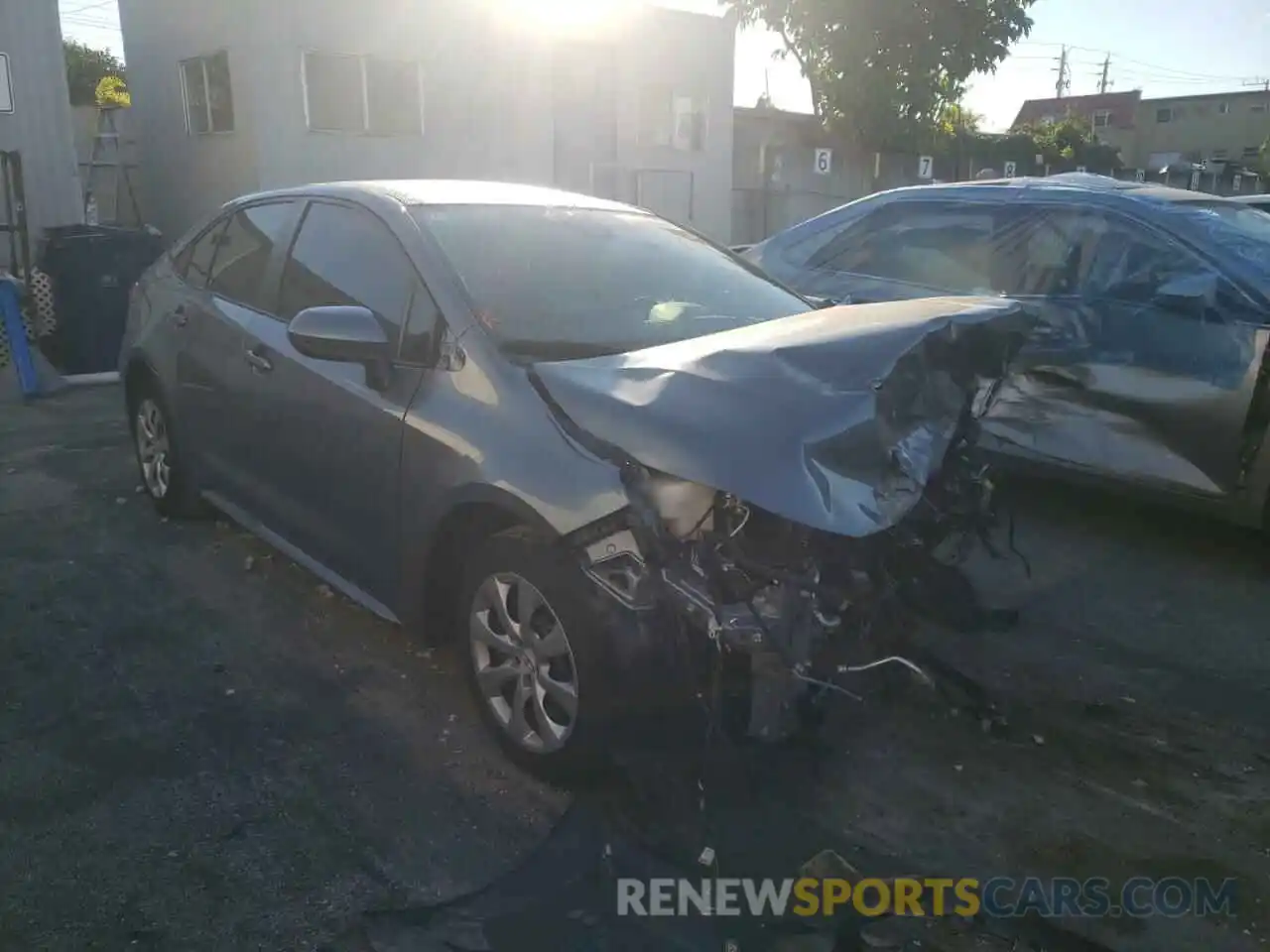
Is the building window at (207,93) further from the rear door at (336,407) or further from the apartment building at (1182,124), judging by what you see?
the apartment building at (1182,124)

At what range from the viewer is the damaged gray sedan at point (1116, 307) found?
463 centimetres

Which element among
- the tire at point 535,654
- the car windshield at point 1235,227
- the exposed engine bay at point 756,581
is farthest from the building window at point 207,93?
the exposed engine bay at point 756,581

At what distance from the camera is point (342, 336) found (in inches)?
132

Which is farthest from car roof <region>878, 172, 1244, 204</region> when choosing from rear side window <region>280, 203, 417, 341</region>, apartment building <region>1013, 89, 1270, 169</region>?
apartment building <region>1013, 89, 1270, 169</region>

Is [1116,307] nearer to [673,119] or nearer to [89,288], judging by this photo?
[89,288]

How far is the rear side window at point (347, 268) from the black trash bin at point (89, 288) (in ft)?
20.8

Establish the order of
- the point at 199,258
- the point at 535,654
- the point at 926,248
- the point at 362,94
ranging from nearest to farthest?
the point at 535,654, the point at 199,258, the point at 926,248, the point at 362,94

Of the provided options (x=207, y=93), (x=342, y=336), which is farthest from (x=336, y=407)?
(x=207, y=93)

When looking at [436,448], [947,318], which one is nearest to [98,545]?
[436,448]

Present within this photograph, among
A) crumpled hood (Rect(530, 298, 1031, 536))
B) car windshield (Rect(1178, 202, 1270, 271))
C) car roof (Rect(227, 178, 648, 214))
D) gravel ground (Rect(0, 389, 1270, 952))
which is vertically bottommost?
gravel ground (Rect(0, 389, 1270, 952))

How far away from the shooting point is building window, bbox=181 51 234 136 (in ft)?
41.5

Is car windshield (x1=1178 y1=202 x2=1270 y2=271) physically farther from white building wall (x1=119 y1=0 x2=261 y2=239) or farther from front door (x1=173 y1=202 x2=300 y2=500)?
white building wall (x1=119 y1=0 x2=261 y2=239)

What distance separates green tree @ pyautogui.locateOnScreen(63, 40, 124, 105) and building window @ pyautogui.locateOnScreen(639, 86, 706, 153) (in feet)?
47.6

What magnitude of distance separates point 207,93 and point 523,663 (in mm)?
12331
